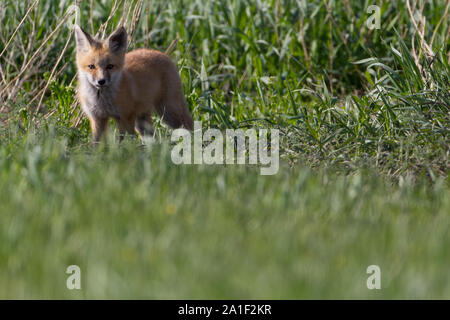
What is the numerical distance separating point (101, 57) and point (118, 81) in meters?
0.31

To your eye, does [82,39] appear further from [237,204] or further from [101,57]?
[237,204]

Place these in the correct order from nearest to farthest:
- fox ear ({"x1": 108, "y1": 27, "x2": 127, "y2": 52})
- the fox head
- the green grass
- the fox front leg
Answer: the green grass
the fox head
fox ear ({"x1": 108, "y1": 27, "x2": 127, "y2": 52})
the fox front leg

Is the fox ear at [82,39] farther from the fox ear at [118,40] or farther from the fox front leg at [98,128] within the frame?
the fox front leg at [98,128]

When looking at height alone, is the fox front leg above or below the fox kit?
below

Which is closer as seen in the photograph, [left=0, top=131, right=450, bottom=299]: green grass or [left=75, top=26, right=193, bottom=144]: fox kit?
[left=0, top=131, right=450, bottom=299]: green grass

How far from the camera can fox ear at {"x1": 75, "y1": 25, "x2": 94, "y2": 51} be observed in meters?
6.79

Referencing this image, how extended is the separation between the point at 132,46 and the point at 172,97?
1.15 meters

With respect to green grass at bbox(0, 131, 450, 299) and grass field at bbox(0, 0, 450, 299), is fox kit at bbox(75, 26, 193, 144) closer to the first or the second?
grass field at bbox(0, 0, 450, 299)

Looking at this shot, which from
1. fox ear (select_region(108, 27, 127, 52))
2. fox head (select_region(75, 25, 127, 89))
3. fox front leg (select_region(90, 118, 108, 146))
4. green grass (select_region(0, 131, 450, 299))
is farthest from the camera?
fox front leg (select_region(90, 118, 108, 146))

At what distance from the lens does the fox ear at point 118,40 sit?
684cm

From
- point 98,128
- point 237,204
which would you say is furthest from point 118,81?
point 237,204

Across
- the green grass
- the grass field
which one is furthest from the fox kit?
the green grass

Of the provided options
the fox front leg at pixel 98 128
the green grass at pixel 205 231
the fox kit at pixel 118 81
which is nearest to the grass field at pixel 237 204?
the green grass at pixel 205 231

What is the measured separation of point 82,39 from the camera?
6.88m
